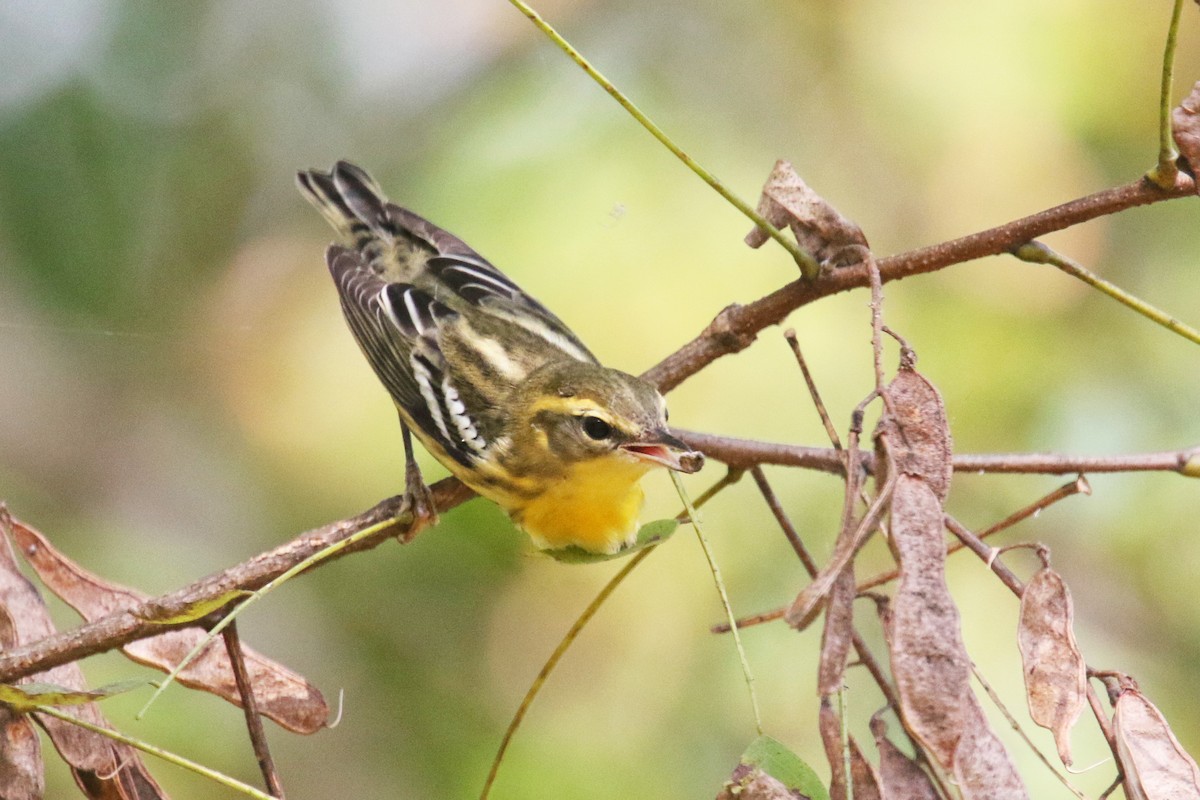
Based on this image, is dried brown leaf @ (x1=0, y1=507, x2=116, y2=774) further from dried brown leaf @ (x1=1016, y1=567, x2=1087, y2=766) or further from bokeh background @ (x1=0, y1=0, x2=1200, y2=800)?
dried brown leaf @ (x1=1016, y1=567, x2=1087, y2=766)

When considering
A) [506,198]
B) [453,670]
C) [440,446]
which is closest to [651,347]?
[506,198]

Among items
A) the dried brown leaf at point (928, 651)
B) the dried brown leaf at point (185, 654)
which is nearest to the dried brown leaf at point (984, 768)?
the dried brown leaf at point (928, 651)

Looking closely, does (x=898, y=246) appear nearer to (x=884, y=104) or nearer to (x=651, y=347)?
(x=884, y=104)

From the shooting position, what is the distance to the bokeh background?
334 centimetres

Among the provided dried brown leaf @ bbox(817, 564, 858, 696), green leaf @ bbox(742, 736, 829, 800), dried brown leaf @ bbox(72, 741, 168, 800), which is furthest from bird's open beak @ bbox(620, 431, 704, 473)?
dried brown leaf @ bbox(72, 741, 168, 800)

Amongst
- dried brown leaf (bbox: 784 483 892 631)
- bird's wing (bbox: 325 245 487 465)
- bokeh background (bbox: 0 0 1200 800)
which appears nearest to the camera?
dried brown leaf (bbox: 784 483 892 631)

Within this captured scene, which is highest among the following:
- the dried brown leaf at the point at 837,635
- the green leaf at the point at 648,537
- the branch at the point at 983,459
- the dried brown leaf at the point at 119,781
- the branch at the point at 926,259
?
the branch at the point at 926,259

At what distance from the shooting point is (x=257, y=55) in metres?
4.79

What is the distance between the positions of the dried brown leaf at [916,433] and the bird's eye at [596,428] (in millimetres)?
1115

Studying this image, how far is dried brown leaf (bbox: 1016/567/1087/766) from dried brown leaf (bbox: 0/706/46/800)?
1.49m

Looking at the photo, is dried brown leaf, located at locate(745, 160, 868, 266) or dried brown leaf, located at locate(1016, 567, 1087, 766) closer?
dried brown leaf, located at locate(1016, 567, 1087, 766)

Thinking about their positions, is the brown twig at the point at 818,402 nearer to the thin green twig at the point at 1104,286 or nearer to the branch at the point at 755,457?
the branch at the point at 755,457

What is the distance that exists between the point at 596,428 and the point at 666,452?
209 millimetres

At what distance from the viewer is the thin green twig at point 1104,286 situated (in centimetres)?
150
